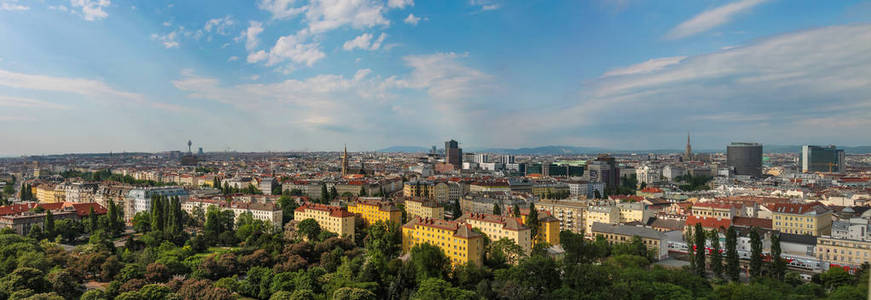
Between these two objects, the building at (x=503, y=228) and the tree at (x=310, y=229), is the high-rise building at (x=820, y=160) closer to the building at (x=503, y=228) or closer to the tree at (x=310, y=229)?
the building at (x=503, y=228)

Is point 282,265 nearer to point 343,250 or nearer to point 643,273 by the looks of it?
point 343,250

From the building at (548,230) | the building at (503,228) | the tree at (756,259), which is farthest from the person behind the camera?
the building at (548,230)

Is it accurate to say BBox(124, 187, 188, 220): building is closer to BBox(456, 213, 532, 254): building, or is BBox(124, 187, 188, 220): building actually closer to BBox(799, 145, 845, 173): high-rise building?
BBox(456, 213, 532, 254): building

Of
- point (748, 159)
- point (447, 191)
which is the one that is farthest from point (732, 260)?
point (748, 159)

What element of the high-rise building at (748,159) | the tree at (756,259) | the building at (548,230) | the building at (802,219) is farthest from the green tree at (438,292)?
the high-rise building at (748,159)

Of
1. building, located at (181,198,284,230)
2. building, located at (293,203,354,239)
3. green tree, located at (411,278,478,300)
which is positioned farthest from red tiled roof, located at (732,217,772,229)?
building, located at (181,198,284,230)

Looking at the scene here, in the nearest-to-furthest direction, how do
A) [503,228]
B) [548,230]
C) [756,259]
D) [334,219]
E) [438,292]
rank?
[438,292], [756,259], [503,228], [548,230], [334,219]

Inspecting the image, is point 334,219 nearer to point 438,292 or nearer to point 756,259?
point 438,292
